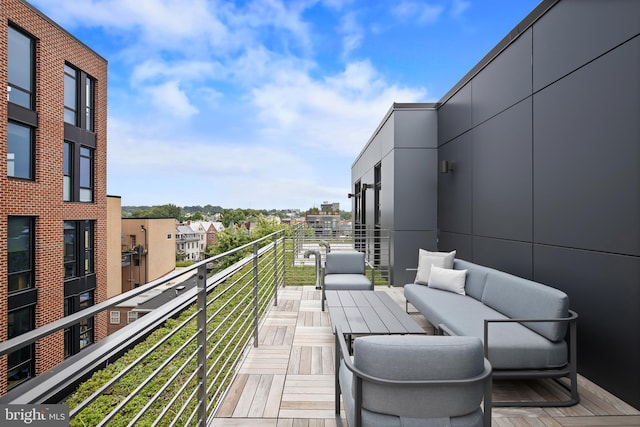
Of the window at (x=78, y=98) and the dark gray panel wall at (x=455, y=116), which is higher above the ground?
the window at (x=78, y=98)

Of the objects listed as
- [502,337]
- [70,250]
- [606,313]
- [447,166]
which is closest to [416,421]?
[502,337]

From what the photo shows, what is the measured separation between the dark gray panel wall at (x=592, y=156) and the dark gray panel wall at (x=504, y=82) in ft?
1.30

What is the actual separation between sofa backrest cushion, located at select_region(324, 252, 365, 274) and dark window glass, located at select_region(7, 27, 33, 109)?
944 centimetres

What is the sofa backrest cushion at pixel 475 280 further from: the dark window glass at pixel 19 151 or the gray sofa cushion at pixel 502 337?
the dark window glass at pixel 19 151

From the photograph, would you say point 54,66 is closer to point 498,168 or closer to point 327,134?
point 498,168

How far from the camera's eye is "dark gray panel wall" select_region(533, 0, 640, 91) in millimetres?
2404

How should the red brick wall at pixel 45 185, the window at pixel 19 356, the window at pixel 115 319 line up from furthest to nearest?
the window at pixel 115 319 → the window at pixel 19 356 → the red brick wall at pixel 45 185

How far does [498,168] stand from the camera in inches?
163

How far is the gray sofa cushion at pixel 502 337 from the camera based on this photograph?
2.29m

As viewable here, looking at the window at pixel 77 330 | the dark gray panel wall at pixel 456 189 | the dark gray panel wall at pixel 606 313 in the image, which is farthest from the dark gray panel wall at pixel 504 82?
the window at pixel 77 330

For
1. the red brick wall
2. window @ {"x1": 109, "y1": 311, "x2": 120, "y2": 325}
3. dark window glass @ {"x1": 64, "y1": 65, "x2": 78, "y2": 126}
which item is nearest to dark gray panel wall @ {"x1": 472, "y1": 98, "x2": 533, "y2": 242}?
the red brick wall

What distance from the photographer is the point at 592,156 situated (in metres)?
2.66

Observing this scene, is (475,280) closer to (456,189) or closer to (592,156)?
(592,156)

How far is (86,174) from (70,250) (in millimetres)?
2742
